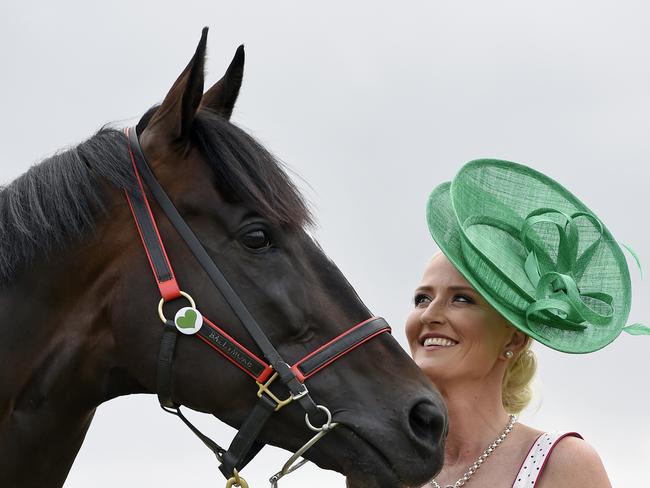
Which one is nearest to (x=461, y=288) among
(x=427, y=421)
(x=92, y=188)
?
(x=427, y=421)

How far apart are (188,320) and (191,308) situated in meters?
0.05

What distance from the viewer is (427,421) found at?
4.27m

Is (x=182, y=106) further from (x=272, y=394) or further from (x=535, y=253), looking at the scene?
(x=535, y=253)

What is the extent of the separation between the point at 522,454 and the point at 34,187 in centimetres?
255

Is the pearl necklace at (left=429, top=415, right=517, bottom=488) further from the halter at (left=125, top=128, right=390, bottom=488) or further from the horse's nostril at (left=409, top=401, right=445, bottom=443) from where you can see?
the halter at (left=125, top=128, right=390, bottom=488)

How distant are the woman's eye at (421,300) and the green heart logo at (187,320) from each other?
157 centimetres

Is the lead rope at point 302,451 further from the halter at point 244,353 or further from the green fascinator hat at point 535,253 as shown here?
the green fascinator hat at point 535,253

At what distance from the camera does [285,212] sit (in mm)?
4543

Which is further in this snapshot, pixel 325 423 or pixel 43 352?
pixel 43 352

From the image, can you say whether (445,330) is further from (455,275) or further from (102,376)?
(102,376)

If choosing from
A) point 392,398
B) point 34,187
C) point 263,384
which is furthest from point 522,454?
point 34,187

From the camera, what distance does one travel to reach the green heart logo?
173 inches

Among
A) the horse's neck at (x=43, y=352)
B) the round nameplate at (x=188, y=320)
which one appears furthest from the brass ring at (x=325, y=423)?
the horse's neck at (x=43, y=352)

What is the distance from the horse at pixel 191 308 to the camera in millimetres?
4363
